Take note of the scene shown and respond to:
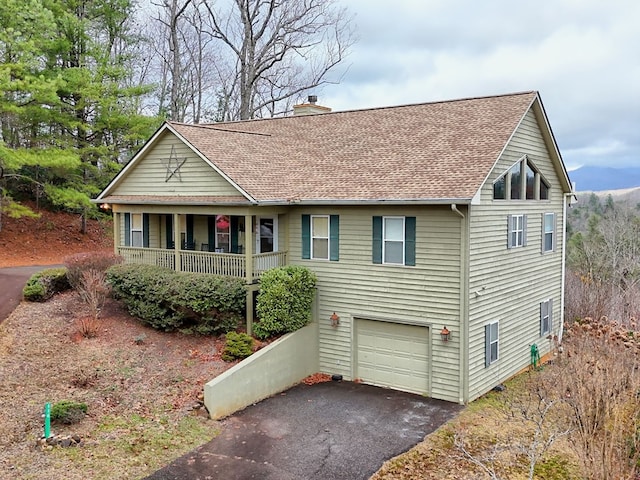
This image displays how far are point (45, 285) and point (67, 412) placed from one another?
28.4ft

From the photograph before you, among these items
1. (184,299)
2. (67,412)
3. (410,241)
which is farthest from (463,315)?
(67,412)

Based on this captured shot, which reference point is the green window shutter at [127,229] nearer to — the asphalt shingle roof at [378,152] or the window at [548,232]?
the asphalt shingle roof at [378,152]

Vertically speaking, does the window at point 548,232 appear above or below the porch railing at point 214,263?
above

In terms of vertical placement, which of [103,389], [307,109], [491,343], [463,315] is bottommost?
[103,389]

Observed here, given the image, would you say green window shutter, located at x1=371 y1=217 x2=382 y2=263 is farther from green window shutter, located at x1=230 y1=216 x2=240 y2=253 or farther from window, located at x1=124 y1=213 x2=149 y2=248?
window, located at x1=124 y1=213 x2=149 y2=248

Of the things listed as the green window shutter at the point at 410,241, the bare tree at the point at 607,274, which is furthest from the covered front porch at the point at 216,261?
the bare tree at the point at 607,274

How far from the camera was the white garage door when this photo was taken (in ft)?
49.3

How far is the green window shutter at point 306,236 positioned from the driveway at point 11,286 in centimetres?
931

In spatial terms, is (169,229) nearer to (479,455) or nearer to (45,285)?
(45,285)

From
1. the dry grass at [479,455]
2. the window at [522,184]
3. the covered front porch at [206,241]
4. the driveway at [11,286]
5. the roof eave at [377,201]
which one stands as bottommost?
the dry grass at [479,455]

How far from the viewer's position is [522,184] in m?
17.0

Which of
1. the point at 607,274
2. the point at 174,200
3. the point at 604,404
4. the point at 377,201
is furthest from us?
the point at 607,274

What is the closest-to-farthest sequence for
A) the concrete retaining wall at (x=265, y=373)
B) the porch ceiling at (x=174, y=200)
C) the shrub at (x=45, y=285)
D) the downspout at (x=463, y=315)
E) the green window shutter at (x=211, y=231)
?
the concrete retaining wall at (x=265, y=373)
the downspout at (x=463, y=315)
the porch ceiling at (x=174, y=200)
the shrub at (x=45, y=285)
the green window shutter at (x=211, y=231)

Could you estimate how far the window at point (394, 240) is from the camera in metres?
14.9
